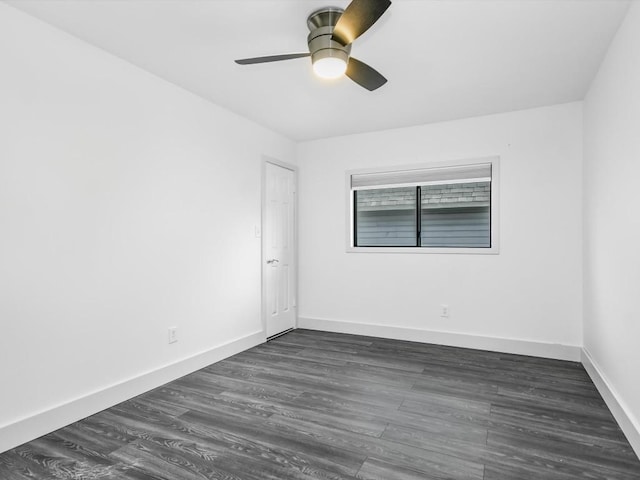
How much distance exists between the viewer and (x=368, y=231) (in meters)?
5.18

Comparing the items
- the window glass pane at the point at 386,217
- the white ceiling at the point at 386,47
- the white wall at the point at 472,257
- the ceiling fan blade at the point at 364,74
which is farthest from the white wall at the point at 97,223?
the window glass pane at the point at 386,217

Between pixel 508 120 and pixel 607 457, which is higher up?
pixel 508 120

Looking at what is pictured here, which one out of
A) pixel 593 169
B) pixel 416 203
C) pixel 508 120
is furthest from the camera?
pixel 416 203

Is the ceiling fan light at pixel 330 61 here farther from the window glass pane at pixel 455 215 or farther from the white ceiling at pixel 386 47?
the window glass pane at pixel 455 215

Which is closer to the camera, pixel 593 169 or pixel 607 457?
pixel 607 457

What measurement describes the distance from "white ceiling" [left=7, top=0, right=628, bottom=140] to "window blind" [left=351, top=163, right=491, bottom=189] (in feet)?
2.05

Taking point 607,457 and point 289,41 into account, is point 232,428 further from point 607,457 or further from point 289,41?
point 289,41

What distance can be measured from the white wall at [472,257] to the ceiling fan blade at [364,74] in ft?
6.39

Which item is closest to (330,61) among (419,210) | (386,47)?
(386,47)

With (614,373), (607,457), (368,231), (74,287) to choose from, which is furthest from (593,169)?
(74,287)

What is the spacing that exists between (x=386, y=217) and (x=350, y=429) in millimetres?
3220

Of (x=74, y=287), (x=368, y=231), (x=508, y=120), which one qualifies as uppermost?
(x=508, y=120)

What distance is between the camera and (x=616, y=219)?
250 cm

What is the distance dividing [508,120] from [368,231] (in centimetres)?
211
